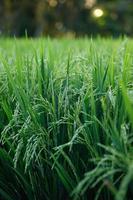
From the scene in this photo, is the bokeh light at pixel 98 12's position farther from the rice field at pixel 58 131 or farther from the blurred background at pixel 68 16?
the rice field at pixel 58 131

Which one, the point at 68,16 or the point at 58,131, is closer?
the point at 58,131

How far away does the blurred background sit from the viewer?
415 inches

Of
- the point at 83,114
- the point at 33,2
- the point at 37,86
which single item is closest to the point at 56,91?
the point at 37,86

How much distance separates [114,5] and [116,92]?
9764mm

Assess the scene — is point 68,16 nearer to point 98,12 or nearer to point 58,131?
point 98,12

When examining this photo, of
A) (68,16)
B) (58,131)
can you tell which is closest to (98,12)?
(68,16)

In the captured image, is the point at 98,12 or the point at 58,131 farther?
the point at 98,12

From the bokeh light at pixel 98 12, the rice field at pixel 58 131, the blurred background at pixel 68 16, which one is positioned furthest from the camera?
the bokeh light at pixel 98 12

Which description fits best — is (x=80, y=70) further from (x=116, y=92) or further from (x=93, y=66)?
(x=116, y=92)

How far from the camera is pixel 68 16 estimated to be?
1080 centimetres

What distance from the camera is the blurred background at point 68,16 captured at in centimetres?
1053

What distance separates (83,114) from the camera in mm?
1188

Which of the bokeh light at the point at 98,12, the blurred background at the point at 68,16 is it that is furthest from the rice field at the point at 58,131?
the bokeh light at the point at 98,12

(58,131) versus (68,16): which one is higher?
(68,16)
